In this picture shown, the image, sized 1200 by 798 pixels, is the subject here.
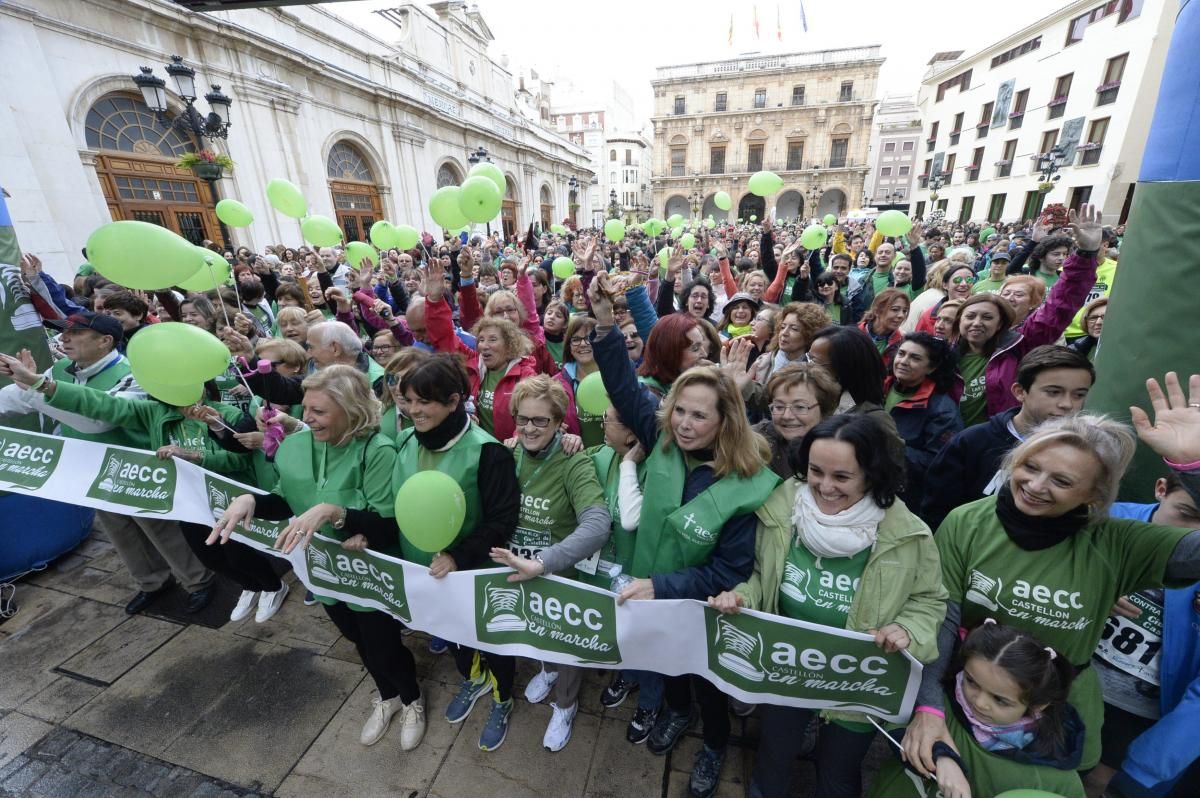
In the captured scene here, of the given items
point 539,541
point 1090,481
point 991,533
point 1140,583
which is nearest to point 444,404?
point 539,541

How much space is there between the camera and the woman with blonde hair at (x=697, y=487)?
1791mm

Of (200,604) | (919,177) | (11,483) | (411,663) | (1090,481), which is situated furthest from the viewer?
(919,177)

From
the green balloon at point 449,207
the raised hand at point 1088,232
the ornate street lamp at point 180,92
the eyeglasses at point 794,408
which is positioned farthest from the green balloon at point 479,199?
the ornate street lamp at point 180,92

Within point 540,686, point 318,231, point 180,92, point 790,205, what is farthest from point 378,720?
point 790,205

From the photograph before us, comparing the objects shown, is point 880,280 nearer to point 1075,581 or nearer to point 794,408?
point 794,408

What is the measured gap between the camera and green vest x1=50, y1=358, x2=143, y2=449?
295 centimetres

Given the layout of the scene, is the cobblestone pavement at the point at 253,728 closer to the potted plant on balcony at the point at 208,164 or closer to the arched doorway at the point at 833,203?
the potted plant on balcony at the point at 208,164

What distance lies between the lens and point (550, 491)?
7.36 feet

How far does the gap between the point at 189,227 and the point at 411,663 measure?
46.9 ft

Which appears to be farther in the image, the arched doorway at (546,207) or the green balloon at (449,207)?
the arched doorway at (546,207)

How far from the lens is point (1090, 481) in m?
1.50

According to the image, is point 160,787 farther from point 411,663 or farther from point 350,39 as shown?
point 350,39

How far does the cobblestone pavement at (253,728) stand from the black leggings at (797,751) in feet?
1.01

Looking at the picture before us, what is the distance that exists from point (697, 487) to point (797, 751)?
3.91 ft
